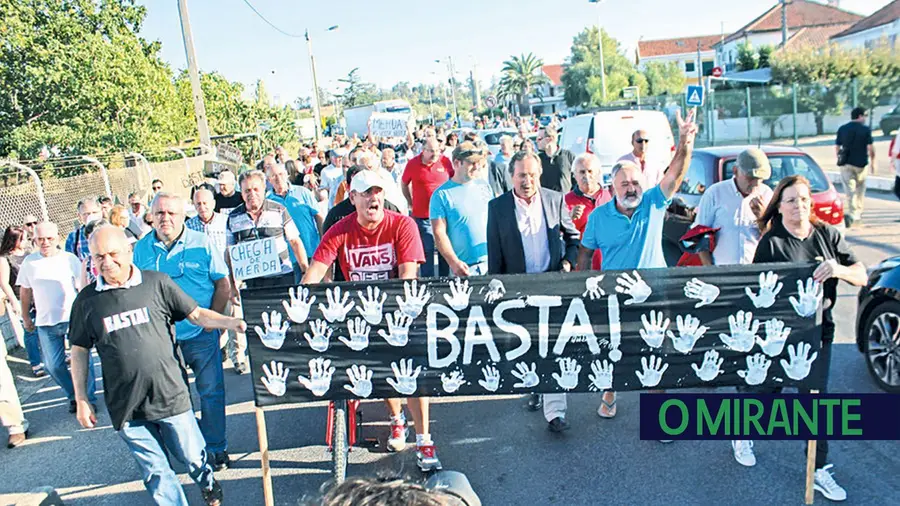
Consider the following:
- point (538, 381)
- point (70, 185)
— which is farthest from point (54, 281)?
point (70, 185)

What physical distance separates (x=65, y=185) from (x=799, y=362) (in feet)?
42.1

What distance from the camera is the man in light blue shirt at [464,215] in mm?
5531

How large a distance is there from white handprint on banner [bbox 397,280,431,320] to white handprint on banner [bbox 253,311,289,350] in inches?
27.1

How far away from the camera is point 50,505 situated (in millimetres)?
3309

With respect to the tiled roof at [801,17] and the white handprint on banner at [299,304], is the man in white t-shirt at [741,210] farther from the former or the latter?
the tiled roof at [801,17]

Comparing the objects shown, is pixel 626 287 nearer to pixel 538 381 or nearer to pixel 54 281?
pixel 538 381

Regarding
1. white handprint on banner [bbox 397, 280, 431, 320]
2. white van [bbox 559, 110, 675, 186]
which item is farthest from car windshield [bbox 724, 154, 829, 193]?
white handprint on banner [bbox 397, 280, 431, 320]

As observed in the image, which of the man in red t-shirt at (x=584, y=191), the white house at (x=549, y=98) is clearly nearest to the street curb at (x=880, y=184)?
the man in red t-shirt at (x=584, y=191)

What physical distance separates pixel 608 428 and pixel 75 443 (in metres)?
4.31

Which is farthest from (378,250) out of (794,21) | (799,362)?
(794,21)

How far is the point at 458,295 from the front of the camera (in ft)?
12.9

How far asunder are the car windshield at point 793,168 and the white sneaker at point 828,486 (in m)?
4.84

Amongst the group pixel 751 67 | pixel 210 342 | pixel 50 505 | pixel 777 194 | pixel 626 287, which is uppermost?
pixel 751 67

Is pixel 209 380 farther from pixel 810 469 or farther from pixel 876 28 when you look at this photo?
pixel 876 28
